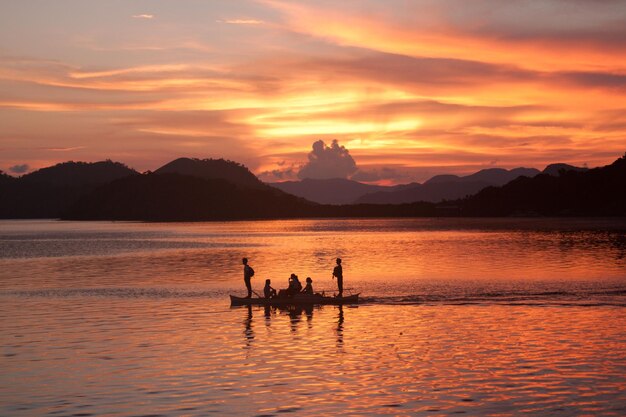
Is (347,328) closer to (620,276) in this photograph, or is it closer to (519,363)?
(519,363)

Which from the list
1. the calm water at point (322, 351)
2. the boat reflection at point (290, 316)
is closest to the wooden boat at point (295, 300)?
the boat reflection at point (290, 316)

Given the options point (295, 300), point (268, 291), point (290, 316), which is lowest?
point (290, 316)

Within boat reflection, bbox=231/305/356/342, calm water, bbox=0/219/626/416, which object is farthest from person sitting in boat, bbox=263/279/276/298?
calm water, bbox=0/219/626/416

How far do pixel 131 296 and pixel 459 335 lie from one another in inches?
1190

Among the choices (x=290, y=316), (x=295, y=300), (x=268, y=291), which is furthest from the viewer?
(x=268, y=291)

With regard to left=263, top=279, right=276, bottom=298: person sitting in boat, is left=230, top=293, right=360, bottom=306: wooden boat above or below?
below

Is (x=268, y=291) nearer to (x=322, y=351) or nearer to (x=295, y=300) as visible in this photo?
(x=295, y=300)

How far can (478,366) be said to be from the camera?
29.9 m

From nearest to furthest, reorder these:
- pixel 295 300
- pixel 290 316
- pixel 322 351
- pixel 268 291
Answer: pixel 322 351 < pixel 290 316 < pixel 295 300 < pixel 268 291

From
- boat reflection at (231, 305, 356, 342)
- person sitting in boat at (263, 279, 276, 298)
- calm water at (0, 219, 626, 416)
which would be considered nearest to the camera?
calm water at (0, 219, 626, 416)

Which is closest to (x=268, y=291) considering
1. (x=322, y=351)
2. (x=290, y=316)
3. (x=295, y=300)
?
(x=295, y=300)

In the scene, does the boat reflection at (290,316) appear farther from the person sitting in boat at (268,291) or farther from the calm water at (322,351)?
the person sitting in boat at (268,291)

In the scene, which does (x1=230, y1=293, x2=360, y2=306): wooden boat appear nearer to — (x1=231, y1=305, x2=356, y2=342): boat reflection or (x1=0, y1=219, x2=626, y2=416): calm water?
(x1=231, y1=305, x2=356, y2=342): boat reflection

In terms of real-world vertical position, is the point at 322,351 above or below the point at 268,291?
below
